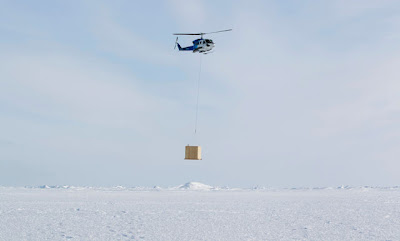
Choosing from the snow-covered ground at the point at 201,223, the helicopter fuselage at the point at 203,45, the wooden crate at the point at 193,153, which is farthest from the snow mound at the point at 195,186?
the wooden crate at the point at 193,153

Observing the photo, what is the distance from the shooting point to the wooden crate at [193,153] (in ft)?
51.4

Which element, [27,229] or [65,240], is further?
[27,229]

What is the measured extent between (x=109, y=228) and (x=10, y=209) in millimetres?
6445

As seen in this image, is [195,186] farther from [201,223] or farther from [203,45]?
[201,223]

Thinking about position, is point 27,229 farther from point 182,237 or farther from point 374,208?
point 374,208

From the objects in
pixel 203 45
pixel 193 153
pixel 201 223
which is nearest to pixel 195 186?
pixel 203 45

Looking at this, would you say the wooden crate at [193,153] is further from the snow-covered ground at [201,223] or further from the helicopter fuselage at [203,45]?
the helicopter fuselage at [203,45]

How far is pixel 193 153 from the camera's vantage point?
15.7 m

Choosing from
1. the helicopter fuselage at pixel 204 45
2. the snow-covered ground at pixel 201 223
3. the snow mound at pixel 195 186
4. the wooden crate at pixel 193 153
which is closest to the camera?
the snow-covered ground at pixel 201 223

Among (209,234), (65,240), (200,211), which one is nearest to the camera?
(65,240)

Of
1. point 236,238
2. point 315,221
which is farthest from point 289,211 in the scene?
point 236,238

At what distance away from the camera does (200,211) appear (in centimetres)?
1534

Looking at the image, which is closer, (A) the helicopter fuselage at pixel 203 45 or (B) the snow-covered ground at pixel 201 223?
(B) the snow-covered ground at pixel 201 223

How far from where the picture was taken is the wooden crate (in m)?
15.7
